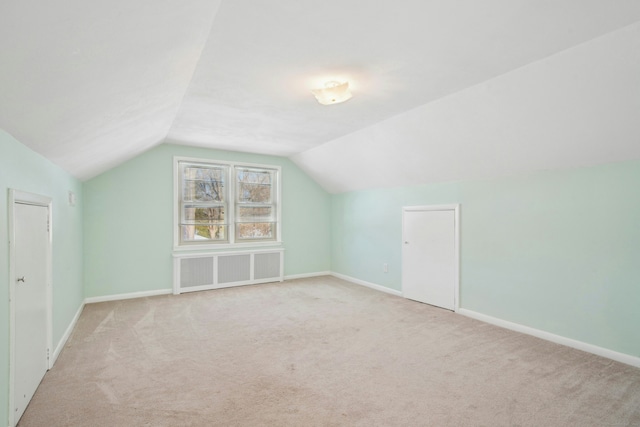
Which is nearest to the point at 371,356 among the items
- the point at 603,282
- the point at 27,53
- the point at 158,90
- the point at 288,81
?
the point at 603,282

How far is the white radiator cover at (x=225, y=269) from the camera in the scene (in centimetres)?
524

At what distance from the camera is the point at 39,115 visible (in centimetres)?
185

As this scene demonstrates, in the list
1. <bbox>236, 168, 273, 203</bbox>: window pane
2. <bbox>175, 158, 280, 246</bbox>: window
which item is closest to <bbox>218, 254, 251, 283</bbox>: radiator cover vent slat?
<bbox>175, 158, 280, 246</bbox>: window

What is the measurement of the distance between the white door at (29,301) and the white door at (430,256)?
4306 mm

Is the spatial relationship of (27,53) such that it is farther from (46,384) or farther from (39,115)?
(46,384)

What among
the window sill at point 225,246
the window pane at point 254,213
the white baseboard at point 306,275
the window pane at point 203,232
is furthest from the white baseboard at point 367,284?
the window pane at point 203,232

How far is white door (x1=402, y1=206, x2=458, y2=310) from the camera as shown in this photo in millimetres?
4348

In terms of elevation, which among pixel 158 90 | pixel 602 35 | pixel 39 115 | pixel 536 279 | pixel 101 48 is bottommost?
pixel 536 279

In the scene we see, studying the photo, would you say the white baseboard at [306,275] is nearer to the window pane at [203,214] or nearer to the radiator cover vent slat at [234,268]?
the radiator cover vent slat at [234,268]

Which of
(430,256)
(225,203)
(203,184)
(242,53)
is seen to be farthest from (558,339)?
(203,184)

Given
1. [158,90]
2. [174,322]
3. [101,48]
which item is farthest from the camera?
[174,322]

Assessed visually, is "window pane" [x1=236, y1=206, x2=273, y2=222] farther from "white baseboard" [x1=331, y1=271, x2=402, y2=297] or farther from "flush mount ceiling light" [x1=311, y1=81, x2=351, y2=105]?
"flush mount ceiling light" [x1=311, y1=81, x2=351, y2=105]

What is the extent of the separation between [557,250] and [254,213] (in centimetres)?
466

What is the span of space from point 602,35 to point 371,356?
9.50ft
